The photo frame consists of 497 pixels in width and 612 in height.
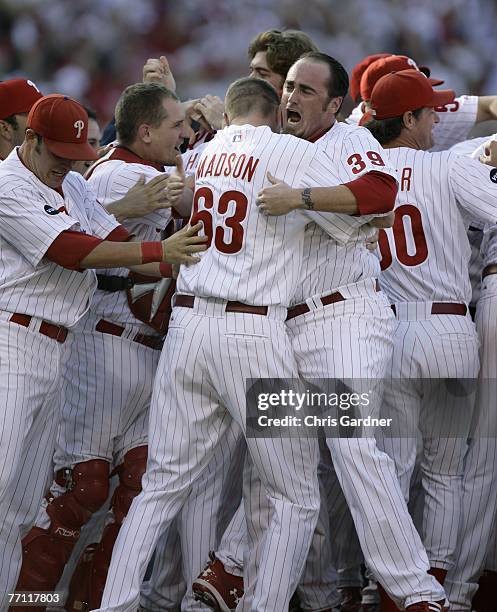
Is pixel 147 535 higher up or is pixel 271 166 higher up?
pixel 271 166

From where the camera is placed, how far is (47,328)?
13.5 feet

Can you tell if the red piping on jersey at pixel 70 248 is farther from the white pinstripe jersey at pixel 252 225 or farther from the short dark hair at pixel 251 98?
the short dark hair at pixel 251 98

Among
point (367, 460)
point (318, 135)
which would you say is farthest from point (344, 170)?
point (367, 460)

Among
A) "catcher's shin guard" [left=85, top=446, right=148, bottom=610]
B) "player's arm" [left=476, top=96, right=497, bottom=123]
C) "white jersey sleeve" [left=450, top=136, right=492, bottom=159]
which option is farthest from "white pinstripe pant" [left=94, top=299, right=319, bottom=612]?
"player's arm" [left=476, top=96, right=497, bottom=123]

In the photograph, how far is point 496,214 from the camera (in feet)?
14.3

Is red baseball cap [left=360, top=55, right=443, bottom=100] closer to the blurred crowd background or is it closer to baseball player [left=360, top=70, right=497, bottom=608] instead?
baseball player [left=360, top=70, right=497, bottom=608]

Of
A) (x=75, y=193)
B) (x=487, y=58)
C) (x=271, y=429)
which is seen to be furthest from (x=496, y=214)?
(x=487, y=58)

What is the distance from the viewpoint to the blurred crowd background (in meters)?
9.59

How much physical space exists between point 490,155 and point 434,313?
726mm

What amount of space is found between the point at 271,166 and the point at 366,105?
1452 mm

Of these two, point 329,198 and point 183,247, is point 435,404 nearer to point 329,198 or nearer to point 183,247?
point 329,198

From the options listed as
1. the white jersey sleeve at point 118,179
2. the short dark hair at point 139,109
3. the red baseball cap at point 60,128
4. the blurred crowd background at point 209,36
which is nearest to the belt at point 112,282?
the white jersey sleeve at point 118,179

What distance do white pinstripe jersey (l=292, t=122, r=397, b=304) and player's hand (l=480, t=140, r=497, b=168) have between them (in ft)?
2.02

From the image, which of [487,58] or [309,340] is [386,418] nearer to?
[309,340]
